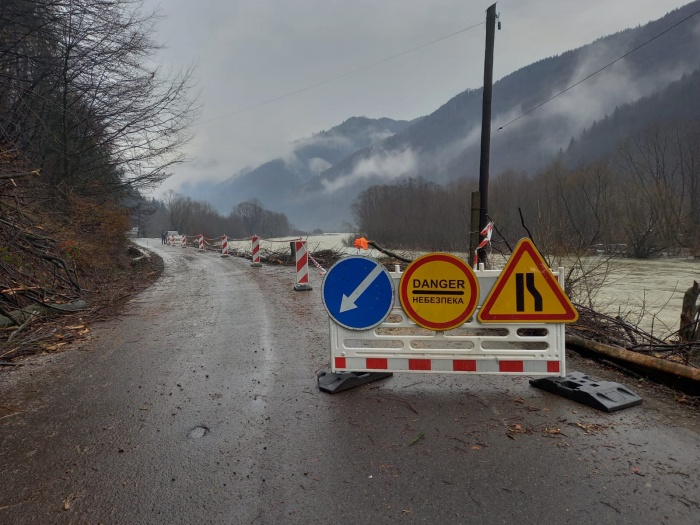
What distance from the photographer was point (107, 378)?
15.4ft

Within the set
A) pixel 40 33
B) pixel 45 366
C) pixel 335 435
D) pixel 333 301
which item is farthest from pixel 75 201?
pixel 335 435

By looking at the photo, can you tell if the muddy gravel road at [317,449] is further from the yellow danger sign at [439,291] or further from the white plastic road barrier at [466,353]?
the yellow danger sign at [439,291]

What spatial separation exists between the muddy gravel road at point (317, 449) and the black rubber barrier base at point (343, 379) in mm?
100

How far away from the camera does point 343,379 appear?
4.29 metres

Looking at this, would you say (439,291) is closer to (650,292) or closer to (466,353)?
(466,353)

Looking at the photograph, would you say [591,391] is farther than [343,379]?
No

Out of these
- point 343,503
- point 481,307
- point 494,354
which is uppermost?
point 481,307

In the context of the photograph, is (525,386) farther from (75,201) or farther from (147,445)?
(75,201)

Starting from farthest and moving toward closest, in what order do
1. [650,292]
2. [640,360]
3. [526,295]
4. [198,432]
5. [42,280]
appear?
[650,292], [42,280], [640,360], [526,295], [198,432]

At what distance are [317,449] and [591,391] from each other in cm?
255

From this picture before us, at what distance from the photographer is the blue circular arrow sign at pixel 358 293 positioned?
4254 mm

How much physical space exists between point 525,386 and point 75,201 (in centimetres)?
1549

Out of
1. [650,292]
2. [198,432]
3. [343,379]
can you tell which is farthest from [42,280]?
[650,292]

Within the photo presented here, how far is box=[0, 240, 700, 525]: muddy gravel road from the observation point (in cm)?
242
